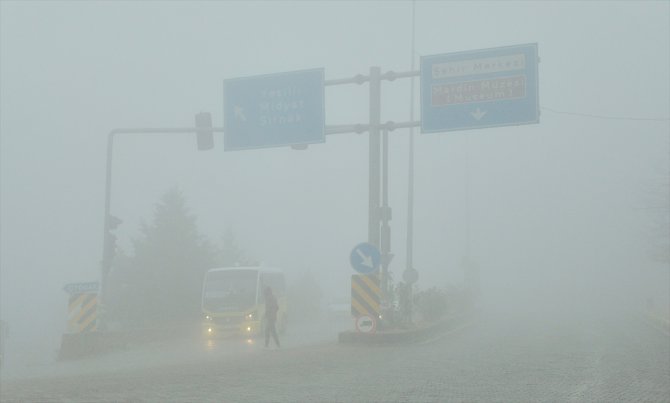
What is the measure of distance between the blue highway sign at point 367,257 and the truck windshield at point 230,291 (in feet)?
33.9

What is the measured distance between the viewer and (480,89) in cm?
1853

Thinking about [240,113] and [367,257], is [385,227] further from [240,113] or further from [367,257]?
[240,113]

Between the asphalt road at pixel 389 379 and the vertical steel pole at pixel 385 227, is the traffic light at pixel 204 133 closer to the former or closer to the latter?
the vertical steel pole at pixel 385 227

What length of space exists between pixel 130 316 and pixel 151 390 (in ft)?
118

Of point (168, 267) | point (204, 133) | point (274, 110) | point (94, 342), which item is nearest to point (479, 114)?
point (274, 110)

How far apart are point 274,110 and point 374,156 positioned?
293cm

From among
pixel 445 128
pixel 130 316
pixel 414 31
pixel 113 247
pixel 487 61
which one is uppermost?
pixel 414 31

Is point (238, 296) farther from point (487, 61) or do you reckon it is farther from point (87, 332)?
point (487, 61)

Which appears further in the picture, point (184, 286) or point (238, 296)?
point (184, 286)

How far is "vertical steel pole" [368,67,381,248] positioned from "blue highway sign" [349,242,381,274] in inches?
50.8

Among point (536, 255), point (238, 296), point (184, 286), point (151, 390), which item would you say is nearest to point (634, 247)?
point (536, 255)

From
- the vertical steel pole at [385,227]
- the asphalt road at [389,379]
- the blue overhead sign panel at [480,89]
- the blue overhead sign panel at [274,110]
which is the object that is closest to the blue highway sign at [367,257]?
the vertical steel pole at [385,227]

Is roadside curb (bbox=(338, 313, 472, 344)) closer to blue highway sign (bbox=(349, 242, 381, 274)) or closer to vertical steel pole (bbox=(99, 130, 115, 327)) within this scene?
blue highway sign (bbox=(349, 242, 381, 274))

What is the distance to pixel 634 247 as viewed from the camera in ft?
386
